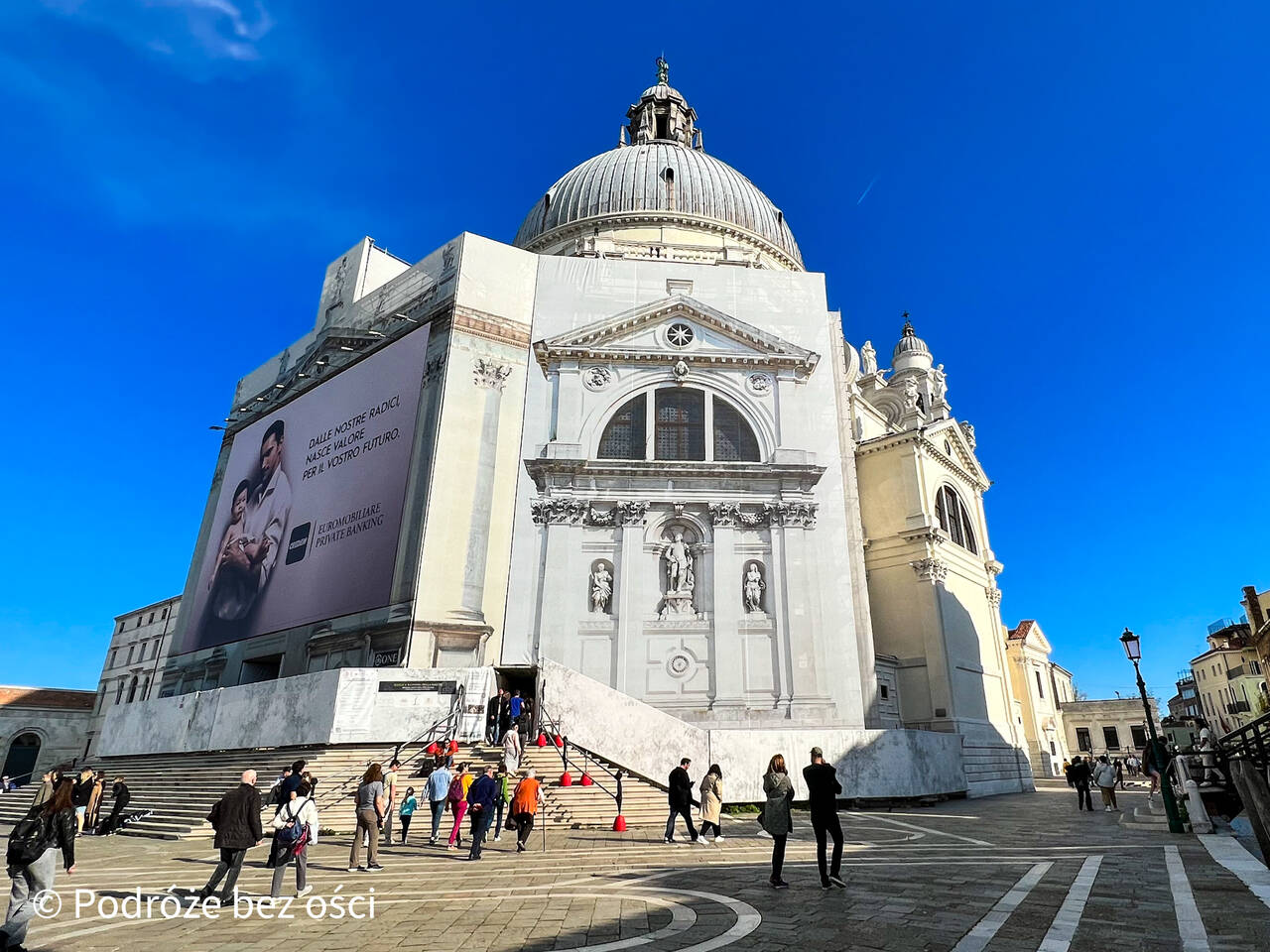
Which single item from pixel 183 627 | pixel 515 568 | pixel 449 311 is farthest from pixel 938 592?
pixel 183 627

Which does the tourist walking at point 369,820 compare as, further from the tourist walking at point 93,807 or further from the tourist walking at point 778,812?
the tourist walking at point 93,807

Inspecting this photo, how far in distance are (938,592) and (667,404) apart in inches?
551

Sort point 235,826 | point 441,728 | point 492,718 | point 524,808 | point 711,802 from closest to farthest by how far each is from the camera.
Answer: point 235,826 < point 524,808 < point 711,802 < point 441,728 < point 492,718

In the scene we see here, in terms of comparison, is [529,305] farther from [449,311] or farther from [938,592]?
[938,592]

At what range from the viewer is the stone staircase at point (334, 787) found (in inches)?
594

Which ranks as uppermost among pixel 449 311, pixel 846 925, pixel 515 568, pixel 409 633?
pixel 449 311

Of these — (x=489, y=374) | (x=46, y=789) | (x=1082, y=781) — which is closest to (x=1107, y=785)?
(x=1082, y=781)

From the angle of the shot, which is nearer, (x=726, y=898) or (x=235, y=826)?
(x=235, y=826)

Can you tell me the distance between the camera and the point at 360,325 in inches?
1284

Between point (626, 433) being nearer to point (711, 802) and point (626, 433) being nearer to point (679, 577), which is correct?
point (679, 577)

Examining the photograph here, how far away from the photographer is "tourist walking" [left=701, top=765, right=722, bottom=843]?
12836 mm

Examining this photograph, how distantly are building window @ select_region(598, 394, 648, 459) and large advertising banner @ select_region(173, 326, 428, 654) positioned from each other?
717 cm

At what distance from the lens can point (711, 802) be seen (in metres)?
12.9

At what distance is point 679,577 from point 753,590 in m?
2.58
